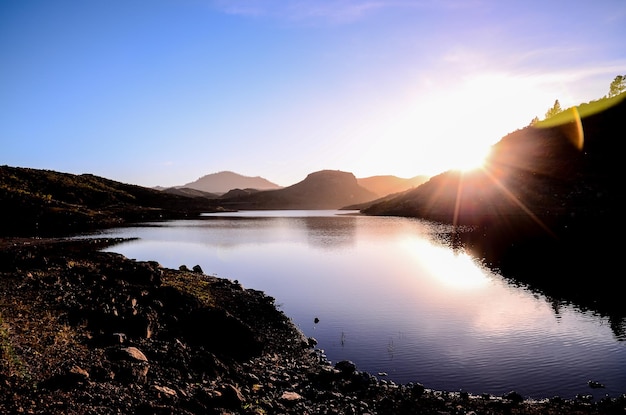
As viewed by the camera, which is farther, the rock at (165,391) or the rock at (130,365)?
the rock at (130,365)

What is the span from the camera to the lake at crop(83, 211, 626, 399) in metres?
23.5

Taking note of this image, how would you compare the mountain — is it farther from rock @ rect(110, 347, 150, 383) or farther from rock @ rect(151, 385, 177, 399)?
rock @ rect(110, 347, 150, 383)

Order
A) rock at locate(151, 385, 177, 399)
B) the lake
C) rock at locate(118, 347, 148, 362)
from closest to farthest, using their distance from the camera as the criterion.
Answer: rock at locate(151, 385, 177, 399) → rock at locate(118, 347, 148, 362) → the lake

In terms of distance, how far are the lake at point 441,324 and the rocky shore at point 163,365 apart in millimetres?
2412

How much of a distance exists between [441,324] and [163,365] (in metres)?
24.0

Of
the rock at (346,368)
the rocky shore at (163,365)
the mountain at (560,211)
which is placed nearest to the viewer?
the rocky shore at (163,365)

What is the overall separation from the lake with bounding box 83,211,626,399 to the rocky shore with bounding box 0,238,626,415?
7.91 feet

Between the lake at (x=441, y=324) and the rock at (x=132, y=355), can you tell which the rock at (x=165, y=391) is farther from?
the lake at (x=441, y=324)

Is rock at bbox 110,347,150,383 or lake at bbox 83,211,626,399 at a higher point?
rock at bbox 110,347,150,383

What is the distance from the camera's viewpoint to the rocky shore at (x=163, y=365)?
1491 centimetres

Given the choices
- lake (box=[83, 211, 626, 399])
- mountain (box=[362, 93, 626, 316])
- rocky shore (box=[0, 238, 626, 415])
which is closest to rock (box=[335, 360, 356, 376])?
rocky shore (box=[0, 238, 626, 415])

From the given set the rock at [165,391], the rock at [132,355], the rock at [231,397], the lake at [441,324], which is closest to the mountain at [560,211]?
Answer: the lake at [441,324]

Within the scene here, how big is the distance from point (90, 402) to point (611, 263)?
72053 mm

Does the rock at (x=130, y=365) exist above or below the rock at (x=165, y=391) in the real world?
above
